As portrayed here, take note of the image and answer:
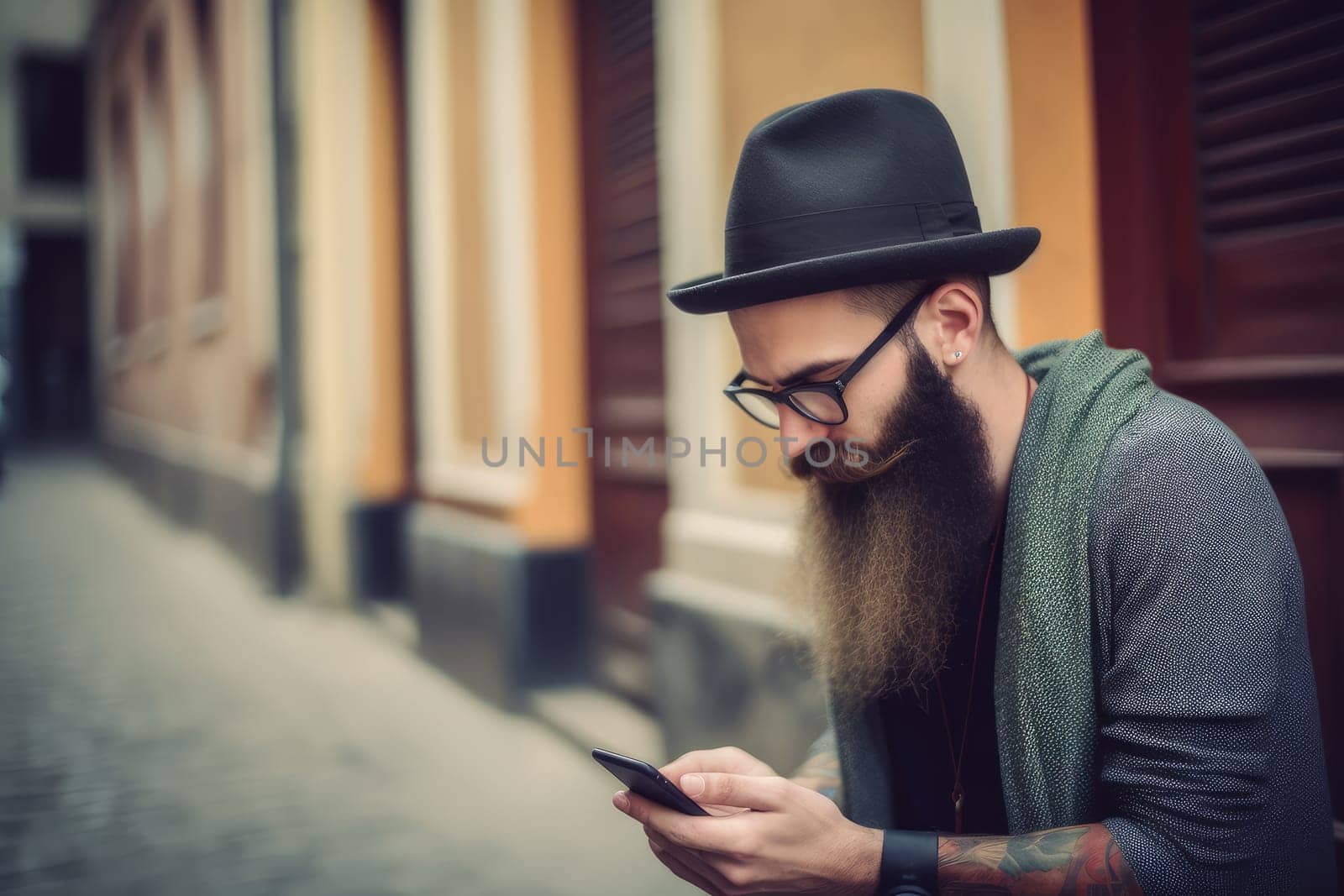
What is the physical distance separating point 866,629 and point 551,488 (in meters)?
4.10

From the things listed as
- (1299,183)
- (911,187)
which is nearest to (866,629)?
(911,187)

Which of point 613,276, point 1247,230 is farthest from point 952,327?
point 613,276

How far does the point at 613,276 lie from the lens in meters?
5.73

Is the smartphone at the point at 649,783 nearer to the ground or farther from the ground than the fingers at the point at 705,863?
farther from the ground

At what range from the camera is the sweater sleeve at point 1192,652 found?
4.46ft

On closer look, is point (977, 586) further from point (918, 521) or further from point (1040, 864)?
point (1040, 864)

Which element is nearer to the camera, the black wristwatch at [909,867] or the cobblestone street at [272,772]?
the black wristwatch at [909,867]

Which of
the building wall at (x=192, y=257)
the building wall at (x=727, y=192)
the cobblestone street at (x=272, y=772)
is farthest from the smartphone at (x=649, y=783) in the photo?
the building wall at (x=192, y=257)

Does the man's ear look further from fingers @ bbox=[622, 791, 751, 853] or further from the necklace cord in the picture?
fingers @ bbox=[622, 791, 751, 853]

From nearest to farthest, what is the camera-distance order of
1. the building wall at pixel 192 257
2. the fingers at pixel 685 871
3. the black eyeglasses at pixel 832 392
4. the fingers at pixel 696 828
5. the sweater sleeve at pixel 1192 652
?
the sweater sleeve at pixel 1192 652
the fingers at pixel 696 828
the fingers at pixel 685 871
the black eyeglasses at pixel 832 392
the building wall at pixel 192 257

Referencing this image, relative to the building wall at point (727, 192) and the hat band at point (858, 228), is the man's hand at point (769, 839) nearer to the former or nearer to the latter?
the hat band at point (858, 228)

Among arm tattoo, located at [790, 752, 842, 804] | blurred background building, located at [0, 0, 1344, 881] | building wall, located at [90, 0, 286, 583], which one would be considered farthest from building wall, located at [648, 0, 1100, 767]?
building wall, located at [90, 0, 286, 583]

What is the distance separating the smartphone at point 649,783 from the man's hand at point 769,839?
12 millimetres

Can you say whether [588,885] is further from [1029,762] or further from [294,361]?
[294,361]
